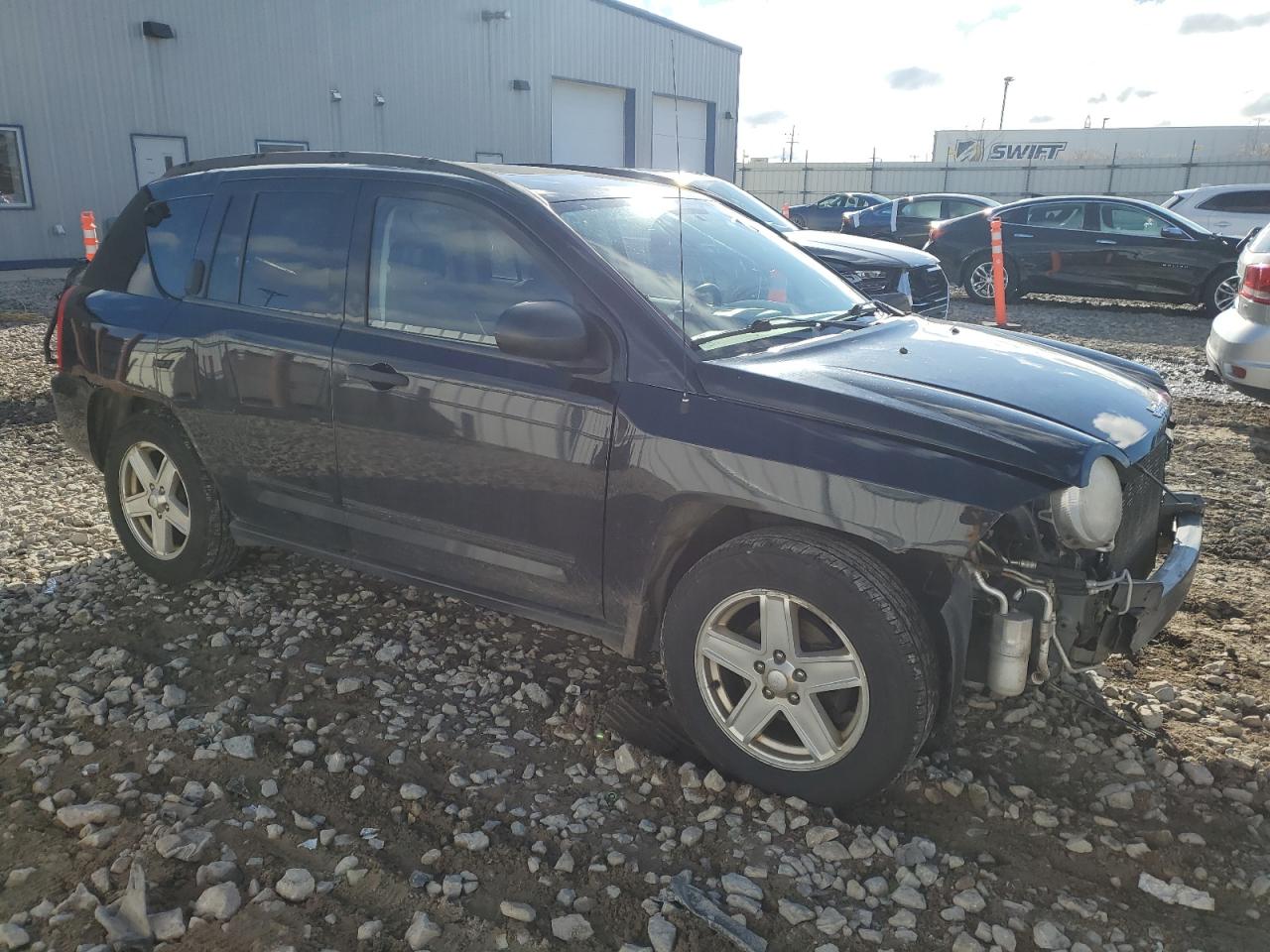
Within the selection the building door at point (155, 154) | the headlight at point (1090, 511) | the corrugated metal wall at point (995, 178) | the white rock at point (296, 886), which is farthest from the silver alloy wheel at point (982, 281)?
the corrugated metal wall at point (995, 178)

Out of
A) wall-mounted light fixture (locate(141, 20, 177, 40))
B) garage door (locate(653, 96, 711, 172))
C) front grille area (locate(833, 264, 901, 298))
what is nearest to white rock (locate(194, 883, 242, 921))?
front grille area (locate(833, 264, 901, 298))

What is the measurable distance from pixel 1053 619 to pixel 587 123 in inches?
1037

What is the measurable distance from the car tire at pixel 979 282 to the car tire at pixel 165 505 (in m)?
12.2

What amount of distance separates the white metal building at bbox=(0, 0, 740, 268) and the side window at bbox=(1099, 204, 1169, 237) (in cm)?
631

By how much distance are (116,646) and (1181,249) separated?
513 inches

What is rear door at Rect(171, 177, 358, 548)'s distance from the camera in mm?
3611

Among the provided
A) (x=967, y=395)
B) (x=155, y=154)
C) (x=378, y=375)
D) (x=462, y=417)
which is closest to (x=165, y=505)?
(x=378, y=375)

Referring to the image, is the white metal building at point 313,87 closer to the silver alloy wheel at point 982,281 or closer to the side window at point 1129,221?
the silver alloy wheel at point 982,281

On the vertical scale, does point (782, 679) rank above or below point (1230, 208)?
below

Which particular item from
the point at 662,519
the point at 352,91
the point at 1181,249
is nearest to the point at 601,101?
the point at 352,91

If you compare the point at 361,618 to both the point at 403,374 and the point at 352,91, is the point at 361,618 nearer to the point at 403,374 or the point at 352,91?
the point at 403,374

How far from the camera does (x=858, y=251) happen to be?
938 centimetres

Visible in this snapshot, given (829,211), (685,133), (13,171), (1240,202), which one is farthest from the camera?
(685,133)

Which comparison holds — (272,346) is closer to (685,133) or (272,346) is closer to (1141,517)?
(1141,517)
